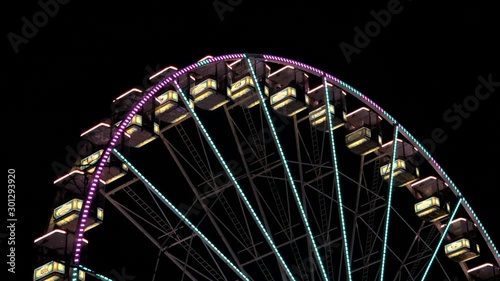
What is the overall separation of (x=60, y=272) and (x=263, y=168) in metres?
6.67

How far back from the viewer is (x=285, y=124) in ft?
100

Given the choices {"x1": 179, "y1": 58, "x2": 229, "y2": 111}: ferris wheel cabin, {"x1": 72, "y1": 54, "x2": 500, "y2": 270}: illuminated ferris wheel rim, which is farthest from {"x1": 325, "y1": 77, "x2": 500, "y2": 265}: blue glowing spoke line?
{"x1": 179, "y1": 58, "x2": 229, "y2": 111}: ferris wheel cabin

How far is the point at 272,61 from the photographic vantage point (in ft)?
94.1

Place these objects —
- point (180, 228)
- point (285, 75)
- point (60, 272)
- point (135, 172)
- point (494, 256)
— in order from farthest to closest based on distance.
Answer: point (494, 256)
point (285, 75)
point (180, 228)
point (135, 172)
point (60, 272)

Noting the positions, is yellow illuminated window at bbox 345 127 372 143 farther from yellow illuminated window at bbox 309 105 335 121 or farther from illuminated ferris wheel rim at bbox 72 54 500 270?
yellow illuminated window at bbox 309 105 335 121

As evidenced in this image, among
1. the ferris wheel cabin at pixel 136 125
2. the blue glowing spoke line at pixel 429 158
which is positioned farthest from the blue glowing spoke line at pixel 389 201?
the ferris wheel cabin at pixel 136 125

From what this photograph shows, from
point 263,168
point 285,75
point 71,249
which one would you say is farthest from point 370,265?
point 71,249

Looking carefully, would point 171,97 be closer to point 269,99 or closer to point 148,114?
point 148,114

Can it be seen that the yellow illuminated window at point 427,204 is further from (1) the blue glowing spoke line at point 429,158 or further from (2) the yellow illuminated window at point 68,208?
(2) the yellow illuminated window at point 68,208

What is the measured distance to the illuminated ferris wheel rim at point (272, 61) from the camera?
23.1 metres

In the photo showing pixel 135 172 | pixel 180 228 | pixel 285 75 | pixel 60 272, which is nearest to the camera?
pixel 60 272

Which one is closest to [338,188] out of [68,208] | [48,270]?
[68,208]

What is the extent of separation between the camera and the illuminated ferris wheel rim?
75.9 ft

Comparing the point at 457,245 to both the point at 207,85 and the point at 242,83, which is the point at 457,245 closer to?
the point at 242,83
